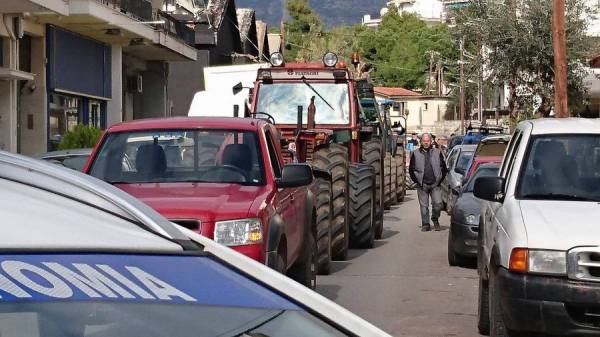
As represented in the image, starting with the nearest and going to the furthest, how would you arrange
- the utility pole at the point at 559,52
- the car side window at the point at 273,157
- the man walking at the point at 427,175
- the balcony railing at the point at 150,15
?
the car side window at the point at 273,157 → the man walking at the point at 427,175 → the utility pole at the point at 559,52 → the balcony railing at the point at 150,15

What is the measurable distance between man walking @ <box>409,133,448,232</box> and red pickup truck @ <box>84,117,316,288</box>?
10513 millimetres

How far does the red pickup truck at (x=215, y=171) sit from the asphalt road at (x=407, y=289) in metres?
1.19

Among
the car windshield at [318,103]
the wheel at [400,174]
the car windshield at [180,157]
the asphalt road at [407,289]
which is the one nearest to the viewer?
the car windshield at [180,157]

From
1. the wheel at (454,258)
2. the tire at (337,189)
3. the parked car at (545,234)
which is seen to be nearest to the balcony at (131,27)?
the tire at (337,189)

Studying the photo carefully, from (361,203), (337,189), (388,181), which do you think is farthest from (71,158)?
(388,181)

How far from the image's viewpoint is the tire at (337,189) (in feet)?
47.9

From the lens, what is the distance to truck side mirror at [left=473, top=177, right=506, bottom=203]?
8.54 m

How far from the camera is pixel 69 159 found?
1364cm

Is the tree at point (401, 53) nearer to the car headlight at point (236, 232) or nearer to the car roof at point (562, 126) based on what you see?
the car roof at point (562, 126)

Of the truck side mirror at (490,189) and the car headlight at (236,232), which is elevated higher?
the truck side mirror at (490,189)

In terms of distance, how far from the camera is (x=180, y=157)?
966 centimetres

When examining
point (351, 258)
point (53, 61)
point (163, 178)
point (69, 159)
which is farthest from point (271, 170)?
point (53, 61)

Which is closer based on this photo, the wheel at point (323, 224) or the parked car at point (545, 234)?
the parked car at point (545, 234)

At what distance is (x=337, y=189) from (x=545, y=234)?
291 inches
